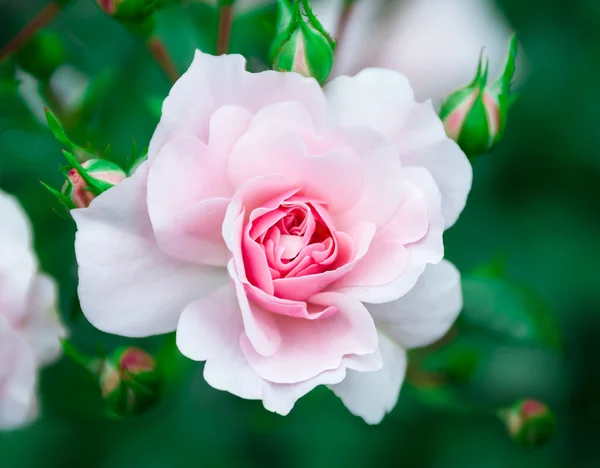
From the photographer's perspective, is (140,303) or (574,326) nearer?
(140,303)

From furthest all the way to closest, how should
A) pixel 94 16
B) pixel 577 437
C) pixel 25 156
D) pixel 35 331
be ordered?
pixel 577 437 → pixel 94 16 → pixel 25 156 → pixel 35 331

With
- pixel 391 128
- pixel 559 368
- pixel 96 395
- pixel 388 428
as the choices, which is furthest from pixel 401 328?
pixel 559 368

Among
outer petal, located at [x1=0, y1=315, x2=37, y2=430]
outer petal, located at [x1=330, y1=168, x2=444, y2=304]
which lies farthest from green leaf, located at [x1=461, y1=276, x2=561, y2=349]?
outer petal, located at [x1=0, y1=315, x2=37, y2=430]

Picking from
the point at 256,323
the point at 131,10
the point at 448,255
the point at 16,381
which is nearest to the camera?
the point at 256,323

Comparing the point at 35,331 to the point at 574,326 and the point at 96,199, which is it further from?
the point at 574,326

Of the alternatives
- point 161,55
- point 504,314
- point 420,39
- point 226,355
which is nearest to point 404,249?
point 226,355

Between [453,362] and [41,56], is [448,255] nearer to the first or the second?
[453,362]

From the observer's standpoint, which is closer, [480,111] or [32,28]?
[480,111]

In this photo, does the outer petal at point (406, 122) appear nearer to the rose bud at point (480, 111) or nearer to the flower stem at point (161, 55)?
the rose bud at point (480, 111)
